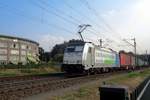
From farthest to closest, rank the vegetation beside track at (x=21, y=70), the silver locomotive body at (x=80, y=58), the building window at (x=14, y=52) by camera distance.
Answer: the building window at (x=14, y=52) → the vegetation beside track at (x=21, y=70) → the silver locomotive body at (x=80, y=58)

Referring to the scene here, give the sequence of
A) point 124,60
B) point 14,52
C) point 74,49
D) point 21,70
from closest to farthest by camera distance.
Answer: point 74,49 < point 21,70 < point 124,60 < point 14,52

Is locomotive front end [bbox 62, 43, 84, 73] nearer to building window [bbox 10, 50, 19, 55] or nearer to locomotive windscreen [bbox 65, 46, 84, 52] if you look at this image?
locomotive windscreen [bbox 65, 46, 84, 52]

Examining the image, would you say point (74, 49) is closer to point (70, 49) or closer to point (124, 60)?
point (70, 49)

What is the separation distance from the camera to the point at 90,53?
33.6 metres

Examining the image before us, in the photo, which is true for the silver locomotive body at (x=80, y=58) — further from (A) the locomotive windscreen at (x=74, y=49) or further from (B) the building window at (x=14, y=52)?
(B) the building window at (x=14, y=52)

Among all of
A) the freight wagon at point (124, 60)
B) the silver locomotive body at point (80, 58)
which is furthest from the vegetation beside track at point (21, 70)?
the freight wagon at point (124, 60)

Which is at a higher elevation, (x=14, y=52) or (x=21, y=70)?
(x=14, y=52)

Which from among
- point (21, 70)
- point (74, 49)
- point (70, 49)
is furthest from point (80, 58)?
point (21, 70)

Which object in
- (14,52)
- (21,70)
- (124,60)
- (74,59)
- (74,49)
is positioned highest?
(14,52)

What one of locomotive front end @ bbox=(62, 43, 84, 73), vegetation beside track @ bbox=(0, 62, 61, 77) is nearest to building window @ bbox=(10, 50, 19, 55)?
vegetation beside track @ bbox=(0, 62, 61, 77)

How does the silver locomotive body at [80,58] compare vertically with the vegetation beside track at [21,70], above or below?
above

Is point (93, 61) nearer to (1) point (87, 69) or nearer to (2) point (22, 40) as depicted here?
(1) point (87, 69)

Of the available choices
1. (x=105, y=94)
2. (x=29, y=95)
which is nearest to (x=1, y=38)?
(x=29, y=95)

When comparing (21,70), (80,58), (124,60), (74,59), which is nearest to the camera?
(80,58)
